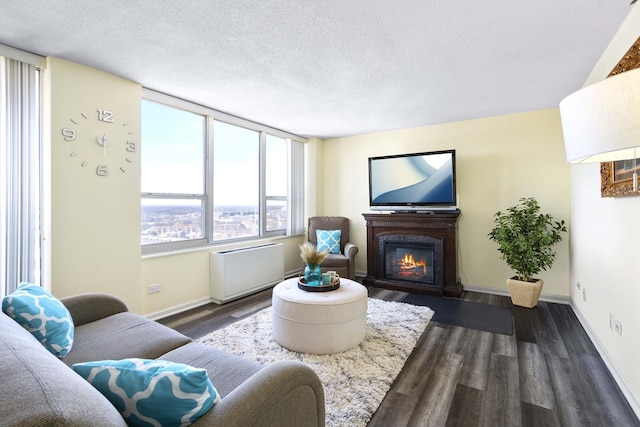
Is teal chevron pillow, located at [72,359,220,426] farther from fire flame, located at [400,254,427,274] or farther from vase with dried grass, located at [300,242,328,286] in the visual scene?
fire flame, located at [400,254,427,274]

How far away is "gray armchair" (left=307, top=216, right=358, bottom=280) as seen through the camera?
14.0ft

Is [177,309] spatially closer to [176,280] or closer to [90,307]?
[176,280]

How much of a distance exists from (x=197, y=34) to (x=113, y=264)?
2.17 meters

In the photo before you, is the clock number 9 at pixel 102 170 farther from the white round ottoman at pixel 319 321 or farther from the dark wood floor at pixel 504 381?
the white round ottoman at pixel 319 321

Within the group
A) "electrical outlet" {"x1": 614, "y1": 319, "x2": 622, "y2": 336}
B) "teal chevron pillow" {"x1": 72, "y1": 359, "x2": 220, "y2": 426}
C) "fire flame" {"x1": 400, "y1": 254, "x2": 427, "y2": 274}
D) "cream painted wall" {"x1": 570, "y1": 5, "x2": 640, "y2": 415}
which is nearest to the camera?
"teal chevron pillow" {"x1": 72, "y1": 359, "x2": 220, "y2": 426}

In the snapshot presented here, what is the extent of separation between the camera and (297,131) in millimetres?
4934

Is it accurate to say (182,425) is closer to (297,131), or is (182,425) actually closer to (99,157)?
(99,157)

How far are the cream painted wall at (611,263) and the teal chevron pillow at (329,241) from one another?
2.92 m

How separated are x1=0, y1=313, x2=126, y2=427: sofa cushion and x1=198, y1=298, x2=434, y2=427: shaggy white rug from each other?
53.0 inches

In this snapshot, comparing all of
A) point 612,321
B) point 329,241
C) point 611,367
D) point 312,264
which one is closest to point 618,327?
point 612,321

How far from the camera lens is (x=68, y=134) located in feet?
8.36

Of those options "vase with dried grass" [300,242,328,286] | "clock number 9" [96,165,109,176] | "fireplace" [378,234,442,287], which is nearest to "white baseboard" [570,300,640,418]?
"fireplace" [378,234,442,287]

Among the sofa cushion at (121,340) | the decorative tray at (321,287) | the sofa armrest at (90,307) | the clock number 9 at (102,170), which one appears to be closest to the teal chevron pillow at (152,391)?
the sofa cushion at (121,340)

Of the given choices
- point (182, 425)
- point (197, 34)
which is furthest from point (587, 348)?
point (197, 34)
